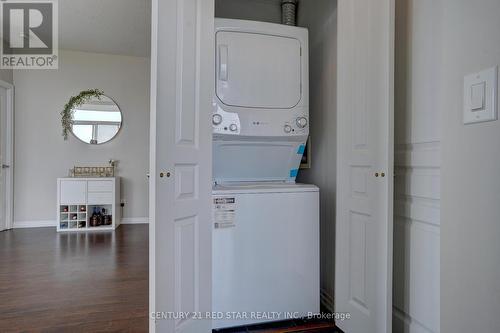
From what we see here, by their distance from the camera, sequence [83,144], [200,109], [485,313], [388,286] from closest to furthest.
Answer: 1. [485,313]
2. [388,286]
3. [200,109]
4. [83,144]

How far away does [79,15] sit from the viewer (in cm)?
337

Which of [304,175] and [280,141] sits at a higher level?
[280,141]

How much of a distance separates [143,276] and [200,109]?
170 cm

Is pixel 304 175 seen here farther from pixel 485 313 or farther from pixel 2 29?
pixel 2 29

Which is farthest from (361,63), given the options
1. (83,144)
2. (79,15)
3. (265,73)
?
(83,144)

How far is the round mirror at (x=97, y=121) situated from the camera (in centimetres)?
442

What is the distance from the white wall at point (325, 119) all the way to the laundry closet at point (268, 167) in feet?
0.04

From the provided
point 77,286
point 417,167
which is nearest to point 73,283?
point 77,286

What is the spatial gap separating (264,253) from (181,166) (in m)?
0.74

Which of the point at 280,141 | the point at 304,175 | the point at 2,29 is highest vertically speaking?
the point at 2,29

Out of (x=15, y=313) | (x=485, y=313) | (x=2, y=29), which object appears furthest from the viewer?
(x=2, y=29)

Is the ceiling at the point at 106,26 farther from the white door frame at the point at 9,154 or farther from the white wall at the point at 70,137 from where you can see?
the white door frame at the point at 9,154

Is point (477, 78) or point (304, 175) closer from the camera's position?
point (477, 78)

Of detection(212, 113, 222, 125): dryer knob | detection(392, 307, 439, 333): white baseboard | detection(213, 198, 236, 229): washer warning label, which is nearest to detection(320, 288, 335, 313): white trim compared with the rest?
detection(392, 307, 439, 333): white baseboard
